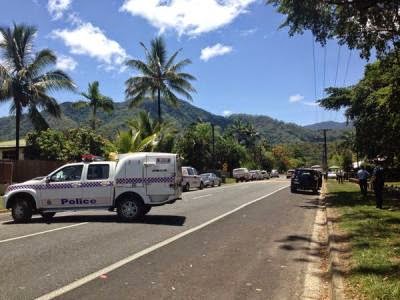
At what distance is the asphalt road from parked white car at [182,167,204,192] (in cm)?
2241

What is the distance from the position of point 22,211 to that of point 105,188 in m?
2.69

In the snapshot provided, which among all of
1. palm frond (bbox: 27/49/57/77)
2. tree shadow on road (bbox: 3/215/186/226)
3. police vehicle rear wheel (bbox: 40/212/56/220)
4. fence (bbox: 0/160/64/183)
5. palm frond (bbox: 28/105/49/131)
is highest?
palm frond (bbox: 27/49/57/77)

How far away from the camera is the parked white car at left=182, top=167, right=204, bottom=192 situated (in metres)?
39.1

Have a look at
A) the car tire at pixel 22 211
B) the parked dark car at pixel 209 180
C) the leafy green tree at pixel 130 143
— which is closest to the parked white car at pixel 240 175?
the parked dark car at pixel 209 180

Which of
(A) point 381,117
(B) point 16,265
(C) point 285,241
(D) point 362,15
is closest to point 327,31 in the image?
(D) point 362,15

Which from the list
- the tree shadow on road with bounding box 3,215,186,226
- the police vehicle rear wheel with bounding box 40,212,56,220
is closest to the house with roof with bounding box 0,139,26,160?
the police vehicle rear wheel with bounding box 40,212,56,220

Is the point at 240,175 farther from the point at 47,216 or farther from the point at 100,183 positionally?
the point at 100,183

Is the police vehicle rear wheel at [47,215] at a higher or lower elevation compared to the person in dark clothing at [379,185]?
lower

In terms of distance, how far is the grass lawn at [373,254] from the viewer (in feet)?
23.1

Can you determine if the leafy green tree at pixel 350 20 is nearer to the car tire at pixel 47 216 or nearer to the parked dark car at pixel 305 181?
the car tire at pixel 47 216

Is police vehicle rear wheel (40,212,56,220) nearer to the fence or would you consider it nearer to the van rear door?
the van rear door

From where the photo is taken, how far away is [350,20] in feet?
62.0

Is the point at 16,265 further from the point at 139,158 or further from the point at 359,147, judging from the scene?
the point at 359,147

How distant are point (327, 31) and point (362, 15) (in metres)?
1.51
